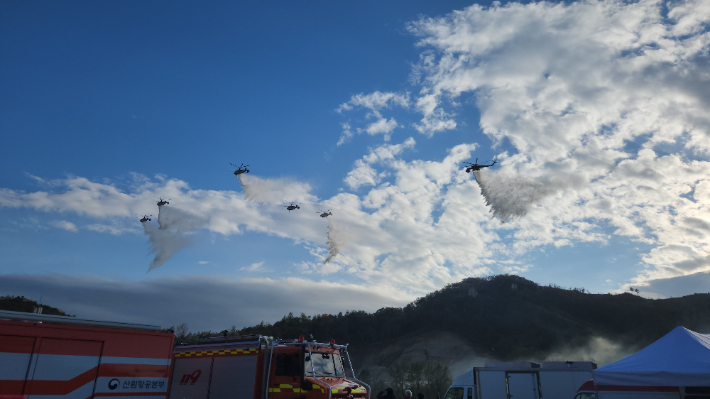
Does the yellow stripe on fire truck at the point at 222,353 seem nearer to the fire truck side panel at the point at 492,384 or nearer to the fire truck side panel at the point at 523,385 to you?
the fire truck side panel at the point at 492,384

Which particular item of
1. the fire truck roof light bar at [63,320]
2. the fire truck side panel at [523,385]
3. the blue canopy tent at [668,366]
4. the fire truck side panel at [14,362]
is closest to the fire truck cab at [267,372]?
the fire truck roof light bar at [63,320]

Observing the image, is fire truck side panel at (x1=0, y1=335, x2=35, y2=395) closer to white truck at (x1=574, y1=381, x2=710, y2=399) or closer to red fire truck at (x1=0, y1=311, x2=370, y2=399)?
red fire truck at (x1=0, y1=311, x2=370, y2=399)

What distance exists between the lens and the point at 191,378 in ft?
46.1

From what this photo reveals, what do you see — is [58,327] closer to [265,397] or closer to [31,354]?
[31,354]

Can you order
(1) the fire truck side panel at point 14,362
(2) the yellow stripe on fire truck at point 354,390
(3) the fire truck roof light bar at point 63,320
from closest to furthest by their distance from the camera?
1. (1) the fire truck side panel at point 14,362
2. (3) the fire truck roof light bar at point 63,320
3. (2) the yellow stripe on fire truck at point 354,390

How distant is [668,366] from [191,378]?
14.2 meters

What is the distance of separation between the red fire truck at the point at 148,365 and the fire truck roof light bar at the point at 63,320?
0.7 inches

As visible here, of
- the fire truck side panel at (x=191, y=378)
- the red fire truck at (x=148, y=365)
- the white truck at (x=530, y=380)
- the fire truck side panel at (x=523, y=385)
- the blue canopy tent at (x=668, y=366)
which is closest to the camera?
the red fire truck at (x=148, y=365)

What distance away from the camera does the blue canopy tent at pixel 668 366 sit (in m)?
9.80

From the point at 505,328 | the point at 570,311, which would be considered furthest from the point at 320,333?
the point at 570,311

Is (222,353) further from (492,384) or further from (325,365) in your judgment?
(492,384)

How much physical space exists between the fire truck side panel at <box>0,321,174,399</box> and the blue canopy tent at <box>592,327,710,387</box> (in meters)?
11.8

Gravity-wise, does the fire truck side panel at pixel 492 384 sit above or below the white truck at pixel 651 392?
below

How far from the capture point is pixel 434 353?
5969 cm
